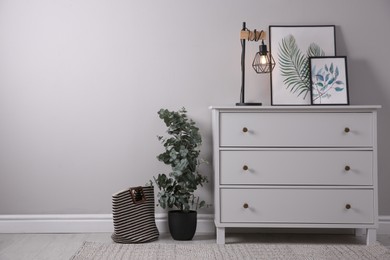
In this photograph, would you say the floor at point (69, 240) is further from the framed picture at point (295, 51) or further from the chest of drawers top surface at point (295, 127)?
the framed picture at point (295, 51)

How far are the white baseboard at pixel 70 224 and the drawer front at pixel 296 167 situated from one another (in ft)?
1.68

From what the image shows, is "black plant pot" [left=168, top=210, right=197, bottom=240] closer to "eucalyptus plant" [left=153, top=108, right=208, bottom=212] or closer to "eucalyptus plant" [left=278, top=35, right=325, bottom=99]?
"eucalyptus plant" [left=153, top=108, right=208, bottom=212]

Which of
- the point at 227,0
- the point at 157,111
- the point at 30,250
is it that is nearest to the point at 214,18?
the point at 227,0

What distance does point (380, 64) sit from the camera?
356 cm

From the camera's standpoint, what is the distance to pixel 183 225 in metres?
3.30

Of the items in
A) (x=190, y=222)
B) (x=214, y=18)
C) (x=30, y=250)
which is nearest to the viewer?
(x=30, y=250)

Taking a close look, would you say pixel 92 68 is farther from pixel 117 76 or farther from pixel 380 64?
pixel 380 64

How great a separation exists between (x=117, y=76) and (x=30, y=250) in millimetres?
1141

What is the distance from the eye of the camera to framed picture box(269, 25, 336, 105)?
3510 millimetres

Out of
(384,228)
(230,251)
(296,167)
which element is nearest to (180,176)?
(230,251)

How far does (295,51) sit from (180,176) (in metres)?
1.03

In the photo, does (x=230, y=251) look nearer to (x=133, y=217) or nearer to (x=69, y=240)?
(x=133, y=217)

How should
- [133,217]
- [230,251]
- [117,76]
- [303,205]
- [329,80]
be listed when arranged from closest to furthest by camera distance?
[230,251], [303,205], [133,217], [329,80], [117,76]

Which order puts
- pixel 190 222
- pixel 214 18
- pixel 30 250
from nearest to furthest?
pixel 30 250 < pixel 190 222 < pixel 214 18
